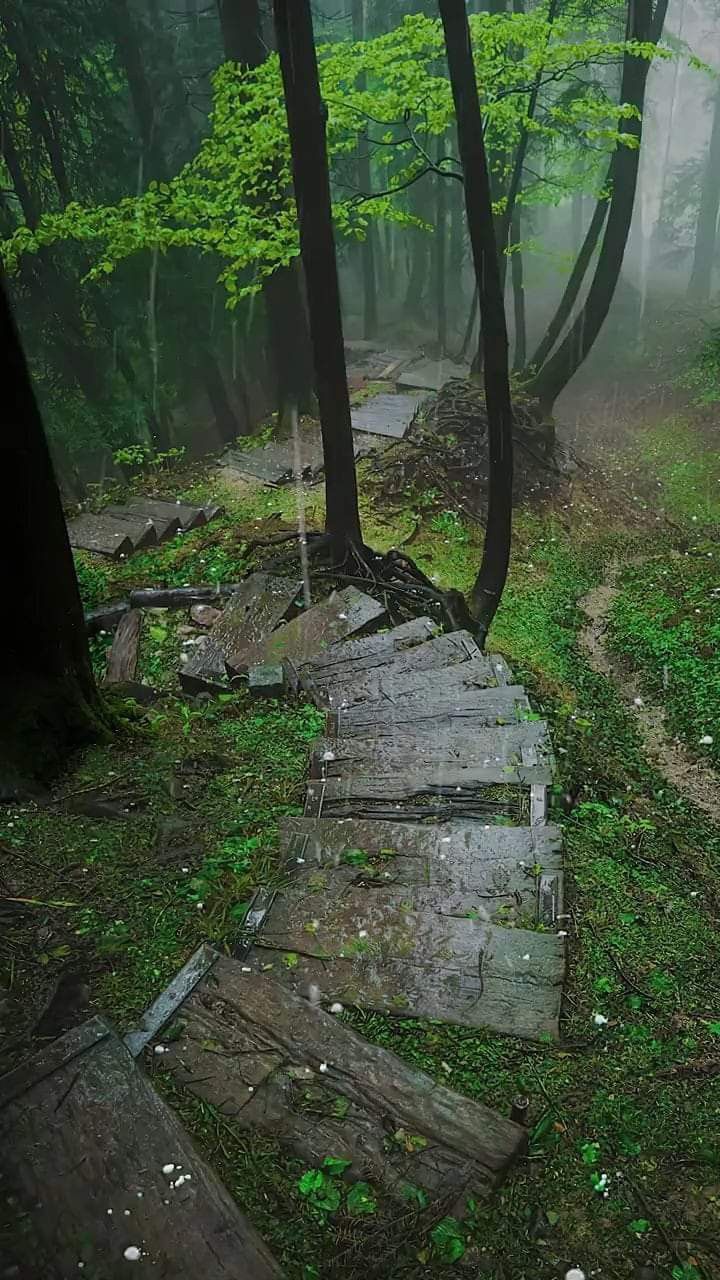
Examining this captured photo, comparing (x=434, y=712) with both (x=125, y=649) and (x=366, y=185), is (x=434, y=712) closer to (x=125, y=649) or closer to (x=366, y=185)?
(x=125, y=649)

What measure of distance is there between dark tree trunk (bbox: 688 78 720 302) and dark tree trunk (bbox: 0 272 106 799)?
28406 millimetres

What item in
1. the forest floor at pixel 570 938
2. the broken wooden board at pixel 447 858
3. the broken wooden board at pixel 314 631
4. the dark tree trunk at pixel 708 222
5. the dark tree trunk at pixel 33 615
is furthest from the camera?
the dark tree trunk at pixel 708 222

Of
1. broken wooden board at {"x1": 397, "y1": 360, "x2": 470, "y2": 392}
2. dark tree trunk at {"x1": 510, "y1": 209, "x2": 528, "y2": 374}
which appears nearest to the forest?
broken wooden board at {"x1": 397, "y1": 360, "x2": 470, "y2": 392}

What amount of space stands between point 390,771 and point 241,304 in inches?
605

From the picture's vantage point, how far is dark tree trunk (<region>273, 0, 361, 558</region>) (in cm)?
627

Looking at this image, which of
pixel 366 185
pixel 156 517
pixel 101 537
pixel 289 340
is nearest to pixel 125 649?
pixel 101 537

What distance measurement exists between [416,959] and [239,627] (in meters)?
4.09

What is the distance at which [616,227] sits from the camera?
40.7 ft

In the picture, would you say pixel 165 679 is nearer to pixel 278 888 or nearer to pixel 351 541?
pixel 351 541

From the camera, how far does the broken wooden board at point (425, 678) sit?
18.9 feet

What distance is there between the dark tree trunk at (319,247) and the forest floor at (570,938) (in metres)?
1.46

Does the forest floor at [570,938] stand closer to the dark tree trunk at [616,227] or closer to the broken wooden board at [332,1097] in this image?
the broken wooden board at [332,1097]

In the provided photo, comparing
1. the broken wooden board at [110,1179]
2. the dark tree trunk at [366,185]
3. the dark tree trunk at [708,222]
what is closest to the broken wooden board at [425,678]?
the broken wooden board at [110,1179]

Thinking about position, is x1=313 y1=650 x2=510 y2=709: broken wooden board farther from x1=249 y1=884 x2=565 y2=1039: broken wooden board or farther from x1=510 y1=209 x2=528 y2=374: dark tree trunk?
x1=510 y1=209 x2=528 y2=374: dark tree trunk
